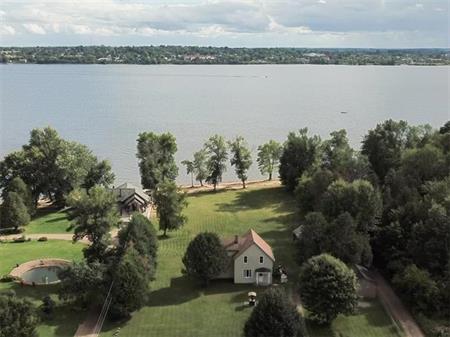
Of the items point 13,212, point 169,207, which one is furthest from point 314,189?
point 13,212

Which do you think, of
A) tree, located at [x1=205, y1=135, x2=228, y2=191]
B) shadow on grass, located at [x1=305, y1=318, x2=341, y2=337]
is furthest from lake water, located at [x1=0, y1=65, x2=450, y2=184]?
shadow on grass, located at [x1=305, y1=318, x2=341, y2=337]

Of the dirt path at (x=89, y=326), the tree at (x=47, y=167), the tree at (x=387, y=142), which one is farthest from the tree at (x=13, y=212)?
the tree at (x=387, y=142)

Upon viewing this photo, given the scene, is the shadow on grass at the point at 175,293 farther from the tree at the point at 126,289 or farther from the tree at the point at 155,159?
the tree at the point at 155,159

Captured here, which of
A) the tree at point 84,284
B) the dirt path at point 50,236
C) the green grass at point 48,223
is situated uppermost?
the tree at point 84,284

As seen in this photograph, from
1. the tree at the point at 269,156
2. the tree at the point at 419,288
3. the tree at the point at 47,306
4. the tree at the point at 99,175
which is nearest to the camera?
the tree at the point at 419,288

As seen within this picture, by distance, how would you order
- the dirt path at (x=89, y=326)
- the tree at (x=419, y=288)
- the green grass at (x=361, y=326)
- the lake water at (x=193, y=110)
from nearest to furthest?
the green grass at (x=361, y=326) → the dirt path at (x=89, y=326) → the tree at (x=419, y=288) → the lake water at (x=193, y=110)

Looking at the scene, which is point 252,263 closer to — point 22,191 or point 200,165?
point 22,191

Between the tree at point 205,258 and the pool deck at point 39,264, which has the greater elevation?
the tree at point 205,258
